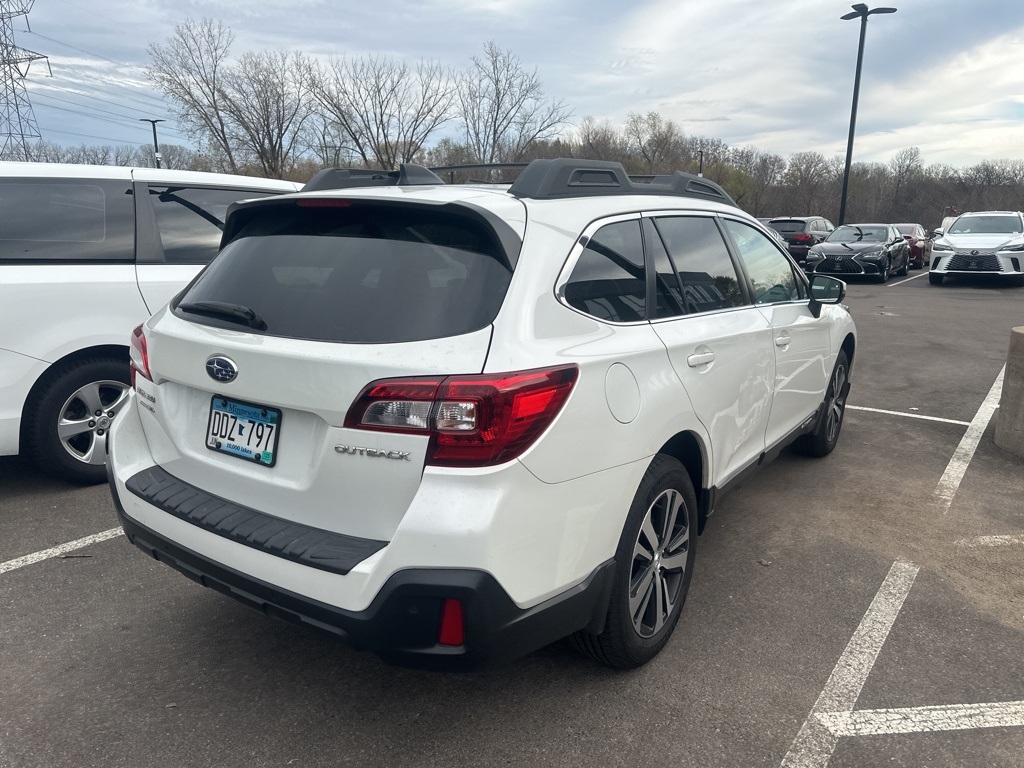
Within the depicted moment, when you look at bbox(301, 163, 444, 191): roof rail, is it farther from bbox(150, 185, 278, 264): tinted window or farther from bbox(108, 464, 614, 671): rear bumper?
bbox(150, 185, 278, 264): tinted window

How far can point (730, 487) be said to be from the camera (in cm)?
341

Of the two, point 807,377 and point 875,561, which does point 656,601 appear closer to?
point 875,561

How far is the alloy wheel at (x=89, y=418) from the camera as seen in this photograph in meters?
4.39

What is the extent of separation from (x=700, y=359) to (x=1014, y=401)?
3.72 meters

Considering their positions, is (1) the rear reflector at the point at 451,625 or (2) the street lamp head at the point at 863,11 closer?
(1) the rear reflector at the point at 451,625

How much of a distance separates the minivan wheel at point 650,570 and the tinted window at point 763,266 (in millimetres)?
1426

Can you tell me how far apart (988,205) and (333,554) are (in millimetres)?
72836

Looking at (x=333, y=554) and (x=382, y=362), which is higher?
(x=382, y=362)

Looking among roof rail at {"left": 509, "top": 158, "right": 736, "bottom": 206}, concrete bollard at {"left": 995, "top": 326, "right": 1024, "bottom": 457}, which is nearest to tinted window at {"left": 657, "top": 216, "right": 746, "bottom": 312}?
roof rail at {"left": 509, "top": 158, "right": 736, "bottom": 206}

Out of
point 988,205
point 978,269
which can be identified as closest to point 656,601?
point 978,269

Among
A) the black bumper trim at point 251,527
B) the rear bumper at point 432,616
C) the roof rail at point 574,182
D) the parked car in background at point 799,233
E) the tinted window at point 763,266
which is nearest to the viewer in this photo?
the rear bumper at point 432,616

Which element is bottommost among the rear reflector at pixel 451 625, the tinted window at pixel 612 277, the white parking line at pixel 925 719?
the white parking line at pixel 925 719

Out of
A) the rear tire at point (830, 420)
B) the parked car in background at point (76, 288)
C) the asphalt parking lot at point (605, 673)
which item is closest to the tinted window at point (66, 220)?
the parked car in background at point (76, 288)

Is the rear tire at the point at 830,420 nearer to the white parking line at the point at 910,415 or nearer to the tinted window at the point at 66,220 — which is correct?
the white parking line at the point at 910,415
